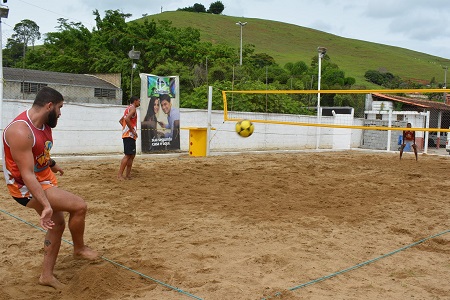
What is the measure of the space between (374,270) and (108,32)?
3168cm

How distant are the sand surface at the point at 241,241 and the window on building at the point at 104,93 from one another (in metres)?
19.2

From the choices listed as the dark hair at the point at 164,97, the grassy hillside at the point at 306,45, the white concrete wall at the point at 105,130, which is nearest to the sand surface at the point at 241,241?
the white concrete wall at the point at 105,130

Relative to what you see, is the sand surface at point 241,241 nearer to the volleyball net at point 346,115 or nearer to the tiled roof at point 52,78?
the volleyball net at point 346,115

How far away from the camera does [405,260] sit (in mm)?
4559

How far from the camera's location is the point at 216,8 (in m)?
95.3

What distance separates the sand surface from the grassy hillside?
173 ft

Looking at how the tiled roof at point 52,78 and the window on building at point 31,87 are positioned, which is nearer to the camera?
the window on building at point 31,87

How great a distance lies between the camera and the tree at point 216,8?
3752 inches

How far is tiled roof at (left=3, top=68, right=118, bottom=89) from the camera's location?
76.1ft

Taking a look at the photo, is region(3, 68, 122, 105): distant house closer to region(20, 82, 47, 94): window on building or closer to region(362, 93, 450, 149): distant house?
region(20, 82, 47, 94): window on building

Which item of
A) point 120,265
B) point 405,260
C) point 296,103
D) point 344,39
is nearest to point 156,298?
point 120,265

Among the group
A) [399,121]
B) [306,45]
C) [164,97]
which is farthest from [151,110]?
[306,45]

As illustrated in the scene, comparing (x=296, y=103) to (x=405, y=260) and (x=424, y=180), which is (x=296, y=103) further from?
(x=405, y=260)

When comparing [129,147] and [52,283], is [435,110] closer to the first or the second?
[129,147]
